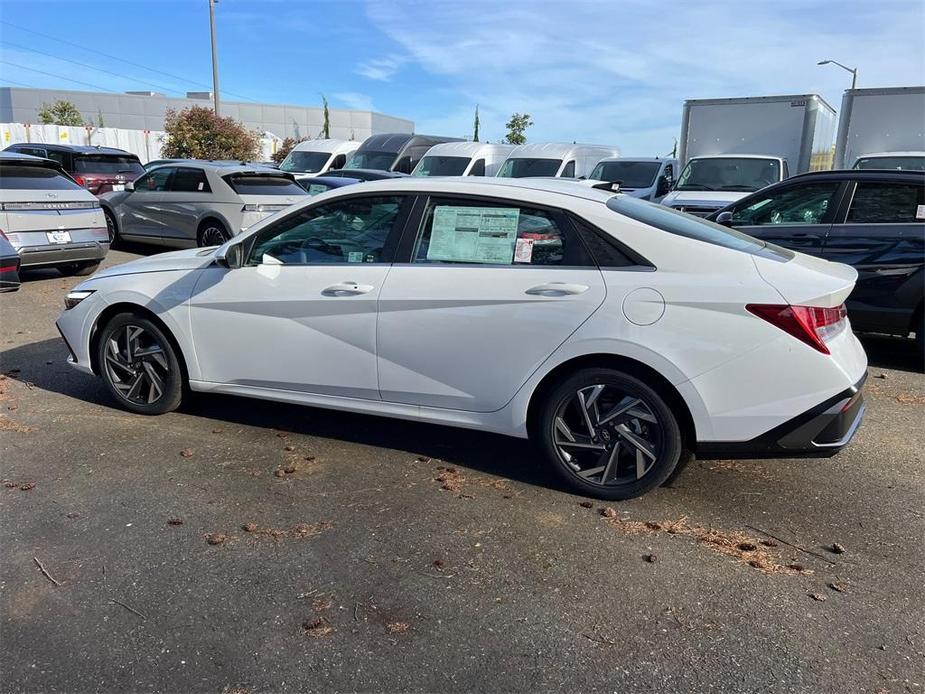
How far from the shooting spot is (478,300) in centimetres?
374

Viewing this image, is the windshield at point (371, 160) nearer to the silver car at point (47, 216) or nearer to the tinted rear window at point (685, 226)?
the silver car at point (47, 216)

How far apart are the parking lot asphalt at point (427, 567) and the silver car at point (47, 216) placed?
16.9 ft

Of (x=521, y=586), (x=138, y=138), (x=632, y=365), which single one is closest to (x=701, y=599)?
(x=521, y=586)

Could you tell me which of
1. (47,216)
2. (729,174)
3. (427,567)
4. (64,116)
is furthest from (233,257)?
(64,116)

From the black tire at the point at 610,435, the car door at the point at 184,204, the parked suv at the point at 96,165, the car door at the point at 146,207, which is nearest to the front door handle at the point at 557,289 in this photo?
the black tire at the point at 610,435

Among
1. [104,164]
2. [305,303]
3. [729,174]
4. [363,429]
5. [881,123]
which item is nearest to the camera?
[305,303]

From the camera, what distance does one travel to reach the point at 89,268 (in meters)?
10.5

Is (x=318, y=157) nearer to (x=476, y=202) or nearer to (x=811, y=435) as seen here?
(x=476, y=202)

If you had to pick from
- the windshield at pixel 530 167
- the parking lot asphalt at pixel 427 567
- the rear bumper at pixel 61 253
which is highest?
the windshield at pixel 530 167

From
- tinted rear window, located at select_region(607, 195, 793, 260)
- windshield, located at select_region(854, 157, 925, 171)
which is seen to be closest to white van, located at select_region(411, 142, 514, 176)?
windshield, located at select_region(854, 157, 925, 171)

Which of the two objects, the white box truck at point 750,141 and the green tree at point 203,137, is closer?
the white box truck at point 750,141

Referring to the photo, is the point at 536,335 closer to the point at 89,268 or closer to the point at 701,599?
the point at 701,599

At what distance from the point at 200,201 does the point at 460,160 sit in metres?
8.05

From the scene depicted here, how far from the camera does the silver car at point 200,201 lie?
11031 mm
